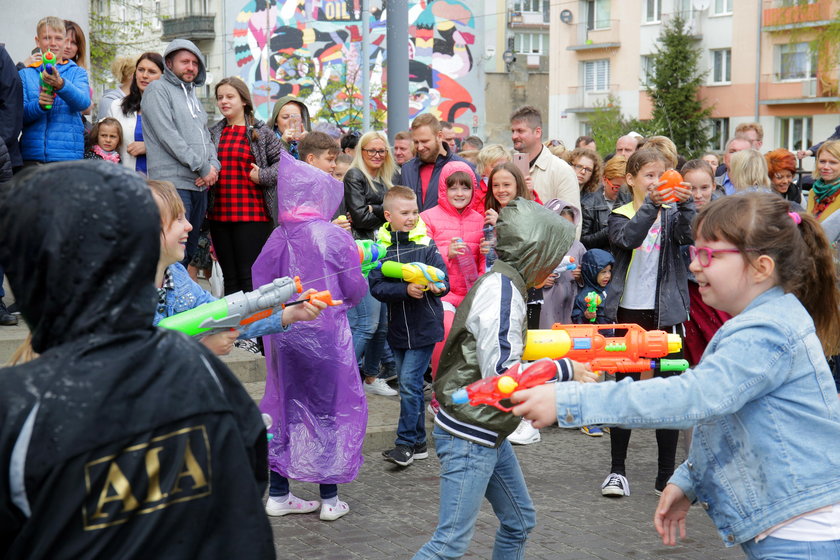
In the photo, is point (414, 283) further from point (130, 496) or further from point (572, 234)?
point (130, 496)

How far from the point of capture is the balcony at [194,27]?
192 feet

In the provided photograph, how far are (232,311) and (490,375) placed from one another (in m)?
1.06

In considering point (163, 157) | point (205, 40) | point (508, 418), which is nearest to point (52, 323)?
point (508, 418)

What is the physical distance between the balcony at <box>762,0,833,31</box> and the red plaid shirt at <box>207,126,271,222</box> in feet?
116

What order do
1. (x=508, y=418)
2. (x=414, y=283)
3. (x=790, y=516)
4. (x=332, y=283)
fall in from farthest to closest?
(x=414, y=283) < (x=332, y=283) < (x=508, y=418) < (x=790, y=516)

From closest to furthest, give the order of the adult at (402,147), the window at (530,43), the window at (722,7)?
the adult at (402,147), the window at (722,7), the window at (530,43)

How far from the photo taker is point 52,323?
1.87 metres

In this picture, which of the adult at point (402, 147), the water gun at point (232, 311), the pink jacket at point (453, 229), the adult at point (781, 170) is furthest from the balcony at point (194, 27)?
the water gun at point (232, 311)

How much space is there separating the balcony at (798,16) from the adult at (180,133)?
35672 mm

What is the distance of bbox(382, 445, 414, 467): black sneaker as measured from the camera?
21.9 feet

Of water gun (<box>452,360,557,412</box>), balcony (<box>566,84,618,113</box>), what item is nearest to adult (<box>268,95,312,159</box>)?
water gun (<box>452,360,557,412</box>)

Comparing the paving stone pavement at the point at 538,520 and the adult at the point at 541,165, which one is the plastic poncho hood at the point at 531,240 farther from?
the adult at the point at 541,165

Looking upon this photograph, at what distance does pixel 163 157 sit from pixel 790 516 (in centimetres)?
601

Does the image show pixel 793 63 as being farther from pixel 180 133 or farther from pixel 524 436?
pixel 180 133
